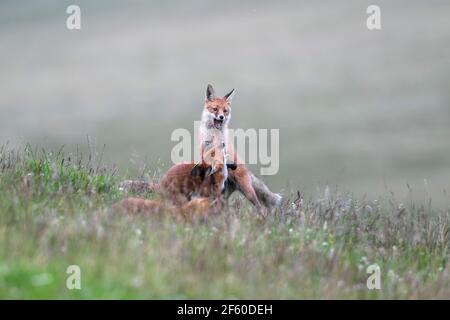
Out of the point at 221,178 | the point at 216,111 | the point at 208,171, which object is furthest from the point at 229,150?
the point at 216,111

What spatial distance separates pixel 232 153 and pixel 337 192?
249 centimetres

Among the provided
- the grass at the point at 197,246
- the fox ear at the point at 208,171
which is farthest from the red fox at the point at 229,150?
the grass at the point at 197,246

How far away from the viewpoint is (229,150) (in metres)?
16.1

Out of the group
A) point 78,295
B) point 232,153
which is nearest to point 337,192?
point 232,153

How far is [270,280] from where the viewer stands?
A: 9898 millimetres

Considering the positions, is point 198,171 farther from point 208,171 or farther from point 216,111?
point 216,111

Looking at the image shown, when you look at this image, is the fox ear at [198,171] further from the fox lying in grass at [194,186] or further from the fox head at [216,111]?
the fox head at [216,111]

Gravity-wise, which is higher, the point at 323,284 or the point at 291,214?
the point at 291,214

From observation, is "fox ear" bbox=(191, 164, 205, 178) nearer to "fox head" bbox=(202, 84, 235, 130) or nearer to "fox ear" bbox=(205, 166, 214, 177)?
"fox ear" bbox=(205, 166, 214, 177)

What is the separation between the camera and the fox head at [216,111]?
687 inches

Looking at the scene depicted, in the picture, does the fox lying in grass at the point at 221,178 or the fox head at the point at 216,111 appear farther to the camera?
the fox head at the point at 216,111

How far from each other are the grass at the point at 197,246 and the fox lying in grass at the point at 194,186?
0.40 meters

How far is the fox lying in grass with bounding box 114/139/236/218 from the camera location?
12.0 metres

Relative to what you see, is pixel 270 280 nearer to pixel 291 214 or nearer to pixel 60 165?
pixel 291 214
